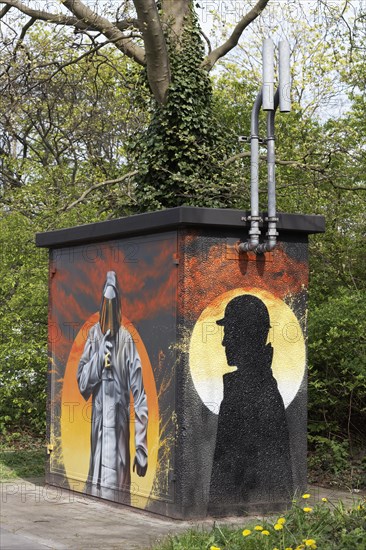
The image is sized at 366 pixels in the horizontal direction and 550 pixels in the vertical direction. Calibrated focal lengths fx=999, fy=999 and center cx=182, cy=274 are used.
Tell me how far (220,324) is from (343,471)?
10.8 feet

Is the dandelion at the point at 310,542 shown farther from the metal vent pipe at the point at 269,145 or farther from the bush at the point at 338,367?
the bush at the point at 338,367

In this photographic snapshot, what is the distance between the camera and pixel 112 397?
365 inches

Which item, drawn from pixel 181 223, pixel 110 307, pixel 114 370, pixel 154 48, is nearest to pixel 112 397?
pixel 114 370

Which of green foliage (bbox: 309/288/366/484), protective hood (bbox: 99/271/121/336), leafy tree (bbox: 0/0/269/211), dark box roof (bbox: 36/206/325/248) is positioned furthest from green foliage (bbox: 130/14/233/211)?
protective hood (bbox: 99/271/121/336)

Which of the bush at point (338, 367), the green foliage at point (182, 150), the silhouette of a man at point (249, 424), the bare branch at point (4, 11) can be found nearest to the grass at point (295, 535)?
the silhouette of a man at point (249, 424)

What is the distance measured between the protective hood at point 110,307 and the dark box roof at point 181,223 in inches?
16.9

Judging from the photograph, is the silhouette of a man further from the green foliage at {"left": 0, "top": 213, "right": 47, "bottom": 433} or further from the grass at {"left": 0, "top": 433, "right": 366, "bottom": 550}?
the green foliage at {"left": 0, "top": 213, "right": 47, "bottom": 433}

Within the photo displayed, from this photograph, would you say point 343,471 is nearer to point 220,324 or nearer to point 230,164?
point 220,324

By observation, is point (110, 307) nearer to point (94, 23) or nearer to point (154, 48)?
point (154, 48)

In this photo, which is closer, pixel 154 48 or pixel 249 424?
pixel 249 424

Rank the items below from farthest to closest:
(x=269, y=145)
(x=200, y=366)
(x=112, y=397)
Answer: (x=112, y=397) < (x=269, y=145) < (x=200, y=366)

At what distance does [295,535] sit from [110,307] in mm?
3401

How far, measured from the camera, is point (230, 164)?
14078 mm

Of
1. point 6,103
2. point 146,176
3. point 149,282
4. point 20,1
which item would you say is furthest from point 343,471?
point 20,1
